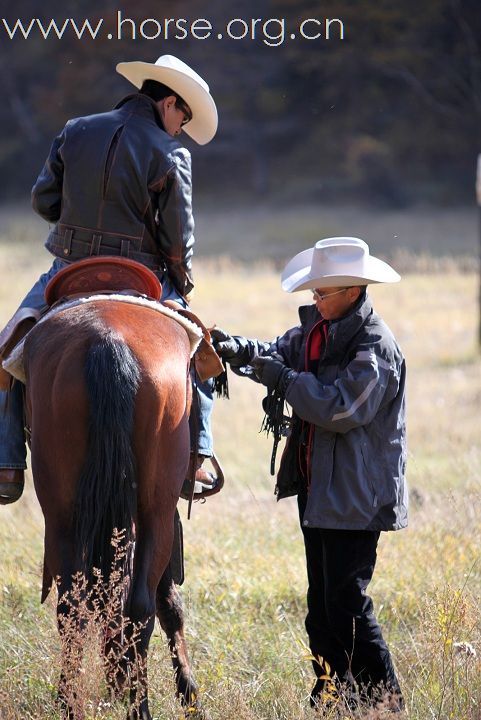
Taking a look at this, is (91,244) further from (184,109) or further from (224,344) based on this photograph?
(184,109)

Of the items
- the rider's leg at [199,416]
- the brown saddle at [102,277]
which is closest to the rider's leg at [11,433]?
the brown saddle at [102,277]

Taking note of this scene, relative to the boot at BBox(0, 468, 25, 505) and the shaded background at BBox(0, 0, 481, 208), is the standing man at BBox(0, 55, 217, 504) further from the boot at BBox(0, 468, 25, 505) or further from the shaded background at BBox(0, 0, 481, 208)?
the shaded background at BBox(0, 0, 481, 208)

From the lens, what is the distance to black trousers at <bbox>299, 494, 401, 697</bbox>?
4.43m

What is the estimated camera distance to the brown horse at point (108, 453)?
4.02m

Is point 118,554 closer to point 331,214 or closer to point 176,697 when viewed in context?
point 176,697

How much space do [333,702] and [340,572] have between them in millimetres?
514

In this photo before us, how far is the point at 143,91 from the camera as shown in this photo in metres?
5.29

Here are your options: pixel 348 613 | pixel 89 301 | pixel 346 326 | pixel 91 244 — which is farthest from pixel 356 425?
pixel 91 244

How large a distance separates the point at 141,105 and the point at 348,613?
2521 mm

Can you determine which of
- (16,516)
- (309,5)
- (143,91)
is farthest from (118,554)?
(309,5)

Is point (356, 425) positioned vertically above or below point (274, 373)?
below

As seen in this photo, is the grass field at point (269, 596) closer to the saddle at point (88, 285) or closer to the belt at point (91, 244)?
the saddle at point (88, 285)

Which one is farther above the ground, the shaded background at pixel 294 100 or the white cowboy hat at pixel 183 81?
the shaded background at pixel 294 100

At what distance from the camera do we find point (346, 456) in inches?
175
